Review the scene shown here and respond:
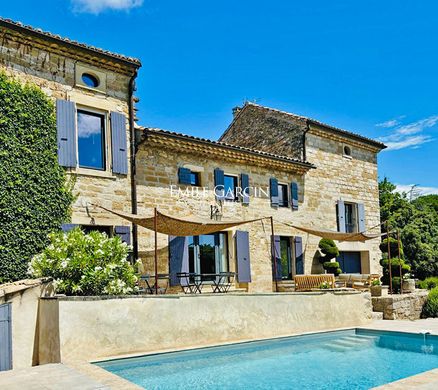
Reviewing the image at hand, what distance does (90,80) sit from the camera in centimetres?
1157

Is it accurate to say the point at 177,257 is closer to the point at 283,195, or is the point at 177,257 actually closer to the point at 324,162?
the point at 283,195

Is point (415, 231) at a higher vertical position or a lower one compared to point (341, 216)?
lower

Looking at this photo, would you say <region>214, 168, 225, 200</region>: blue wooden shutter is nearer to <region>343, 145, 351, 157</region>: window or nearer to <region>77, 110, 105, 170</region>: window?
<region>77, 110, 105, 170</region>: window

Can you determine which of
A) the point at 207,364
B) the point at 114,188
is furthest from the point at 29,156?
the point at 207,364

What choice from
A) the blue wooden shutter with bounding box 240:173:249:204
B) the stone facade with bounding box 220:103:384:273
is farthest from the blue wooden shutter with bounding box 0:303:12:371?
the stone facade with bounding box 220:103:384:273

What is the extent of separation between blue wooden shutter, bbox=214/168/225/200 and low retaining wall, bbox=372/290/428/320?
530 centimetres

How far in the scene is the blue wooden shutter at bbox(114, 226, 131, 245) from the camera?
36.9ft

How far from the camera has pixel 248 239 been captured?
563 inches

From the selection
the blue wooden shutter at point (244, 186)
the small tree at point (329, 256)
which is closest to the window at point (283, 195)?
the blue wooden shutter at point (244, 186)

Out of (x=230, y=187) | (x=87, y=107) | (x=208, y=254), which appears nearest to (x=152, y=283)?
(x=208, y=254)

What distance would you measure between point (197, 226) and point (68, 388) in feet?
19.9

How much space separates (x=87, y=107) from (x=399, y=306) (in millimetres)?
9888

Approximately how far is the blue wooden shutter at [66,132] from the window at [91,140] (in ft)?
1.18

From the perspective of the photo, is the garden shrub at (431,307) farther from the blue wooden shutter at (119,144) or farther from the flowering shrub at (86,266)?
the blue wooden shutter at (119,144)
